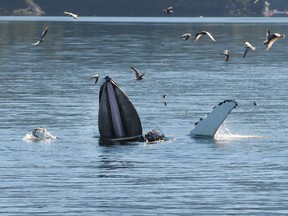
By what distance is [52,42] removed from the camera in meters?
179

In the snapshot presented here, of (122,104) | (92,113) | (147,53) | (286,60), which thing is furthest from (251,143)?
(147,53)

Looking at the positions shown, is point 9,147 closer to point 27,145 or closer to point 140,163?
point 27,145

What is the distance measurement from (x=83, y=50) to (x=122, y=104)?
9272 cm

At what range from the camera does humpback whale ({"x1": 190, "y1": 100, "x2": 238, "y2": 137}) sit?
2520 inches

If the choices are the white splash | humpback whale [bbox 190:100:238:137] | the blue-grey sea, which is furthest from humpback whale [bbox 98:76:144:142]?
humpback whale [bbox 190:100:238:137]

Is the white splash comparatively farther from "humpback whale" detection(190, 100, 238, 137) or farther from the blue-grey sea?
"humpback whale" detection(190, 100, 238, 137)

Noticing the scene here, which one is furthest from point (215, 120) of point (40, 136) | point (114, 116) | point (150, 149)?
Answer: point (40, 136)

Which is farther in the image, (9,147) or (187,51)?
(187,51)

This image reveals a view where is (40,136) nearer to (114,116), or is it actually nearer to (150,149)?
(114,116)

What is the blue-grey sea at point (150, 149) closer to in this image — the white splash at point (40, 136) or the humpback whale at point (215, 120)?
the white splash at point (40, 136)

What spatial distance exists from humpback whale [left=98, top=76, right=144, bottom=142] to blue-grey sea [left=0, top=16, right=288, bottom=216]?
146 centimetres

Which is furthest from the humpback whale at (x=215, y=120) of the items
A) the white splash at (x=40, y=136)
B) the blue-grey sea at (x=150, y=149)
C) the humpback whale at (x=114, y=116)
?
the white splash at (x=40, y=136)

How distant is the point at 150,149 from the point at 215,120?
5.47 m

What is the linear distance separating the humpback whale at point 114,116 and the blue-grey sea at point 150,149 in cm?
146
